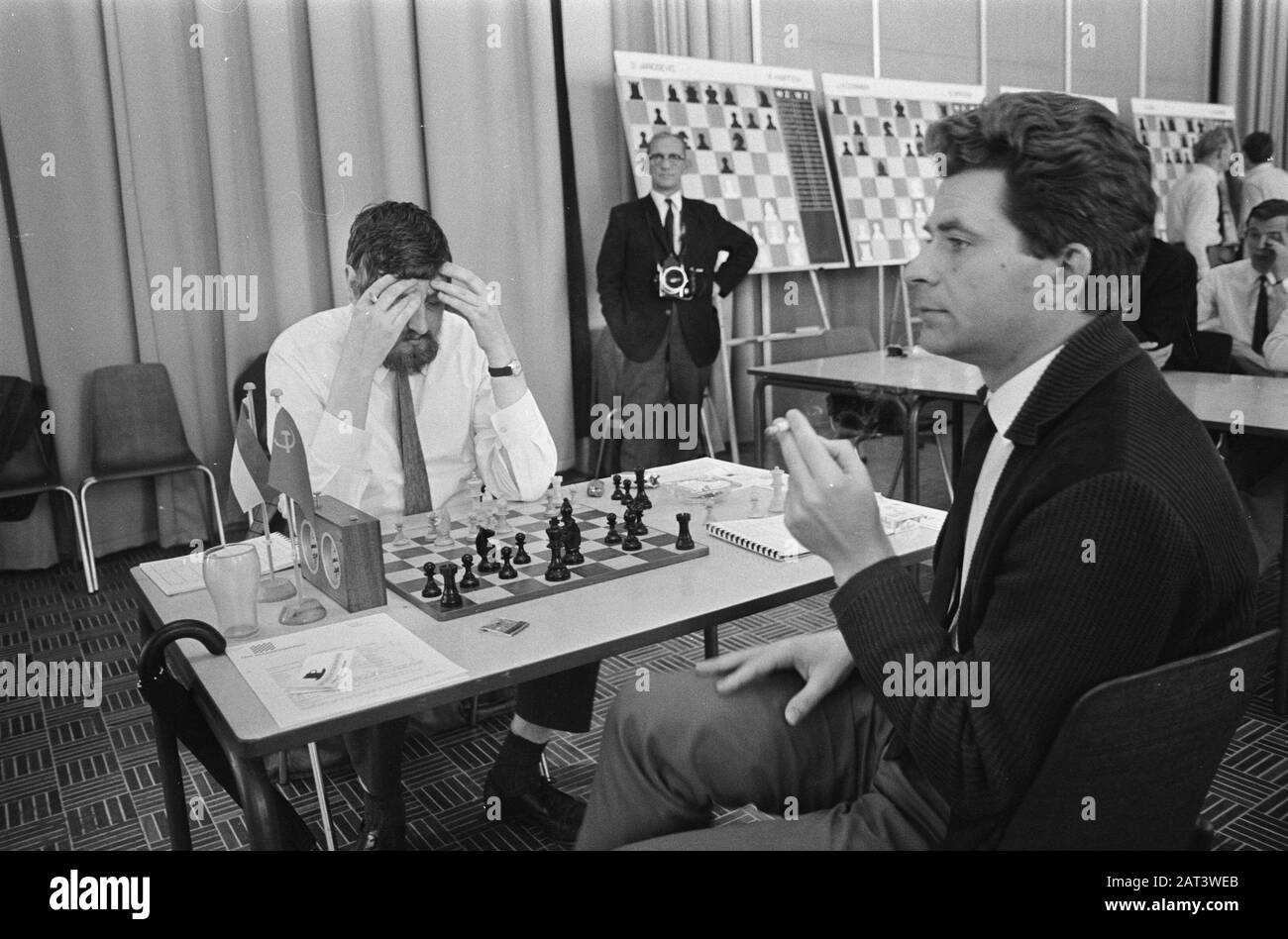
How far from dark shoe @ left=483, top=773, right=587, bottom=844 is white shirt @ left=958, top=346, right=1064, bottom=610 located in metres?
1.14

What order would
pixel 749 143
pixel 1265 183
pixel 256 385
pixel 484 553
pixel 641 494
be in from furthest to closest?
pixel 1265 183 → pixel 749 143 → pixel 256 385 → pixel 641 494 → pixel 484 553

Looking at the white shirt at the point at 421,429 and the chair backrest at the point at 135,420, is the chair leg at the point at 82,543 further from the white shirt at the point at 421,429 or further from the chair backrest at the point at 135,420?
the white shirt at the point at 421,429

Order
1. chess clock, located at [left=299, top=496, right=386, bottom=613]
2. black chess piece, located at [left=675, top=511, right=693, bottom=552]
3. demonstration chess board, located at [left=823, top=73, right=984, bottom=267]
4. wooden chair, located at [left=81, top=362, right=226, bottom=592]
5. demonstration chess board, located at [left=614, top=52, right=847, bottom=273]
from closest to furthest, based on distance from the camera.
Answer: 1. chess clock, located at [left=299, top=496, right=386, bottom=613]
2. black chess piece, located at [left=675, top=511, right=693, bottom=552]
3. wooden chair, located at [left=81, top=362, right=226, bottom=592]
4. demonstration chess board, located at [left=614, top=52, right=847, bottom=273]
5. demonstration chess board, located at [left=823, top=73, right=984, bottom=267]

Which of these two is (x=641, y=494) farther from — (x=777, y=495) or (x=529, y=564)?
(x=529, y=564)

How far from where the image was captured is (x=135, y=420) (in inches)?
165

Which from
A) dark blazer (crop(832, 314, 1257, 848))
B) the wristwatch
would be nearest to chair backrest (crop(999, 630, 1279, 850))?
dark blazer (crop(832, 314, 1257, 848))

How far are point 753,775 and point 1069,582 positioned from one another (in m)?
0.51

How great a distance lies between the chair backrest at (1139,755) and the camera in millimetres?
932

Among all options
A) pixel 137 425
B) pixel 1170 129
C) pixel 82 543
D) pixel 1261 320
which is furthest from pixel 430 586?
pixel 1170 129

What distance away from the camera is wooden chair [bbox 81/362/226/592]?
4.14 metres

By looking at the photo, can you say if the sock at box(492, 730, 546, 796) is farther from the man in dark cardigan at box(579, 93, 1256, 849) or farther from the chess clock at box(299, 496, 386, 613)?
the man in dark cardigan at box(579, 93, 1256, 849)

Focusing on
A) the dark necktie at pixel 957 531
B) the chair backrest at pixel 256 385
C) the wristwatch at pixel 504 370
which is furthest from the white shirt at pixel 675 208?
the dark necktie at pixel 957 531
